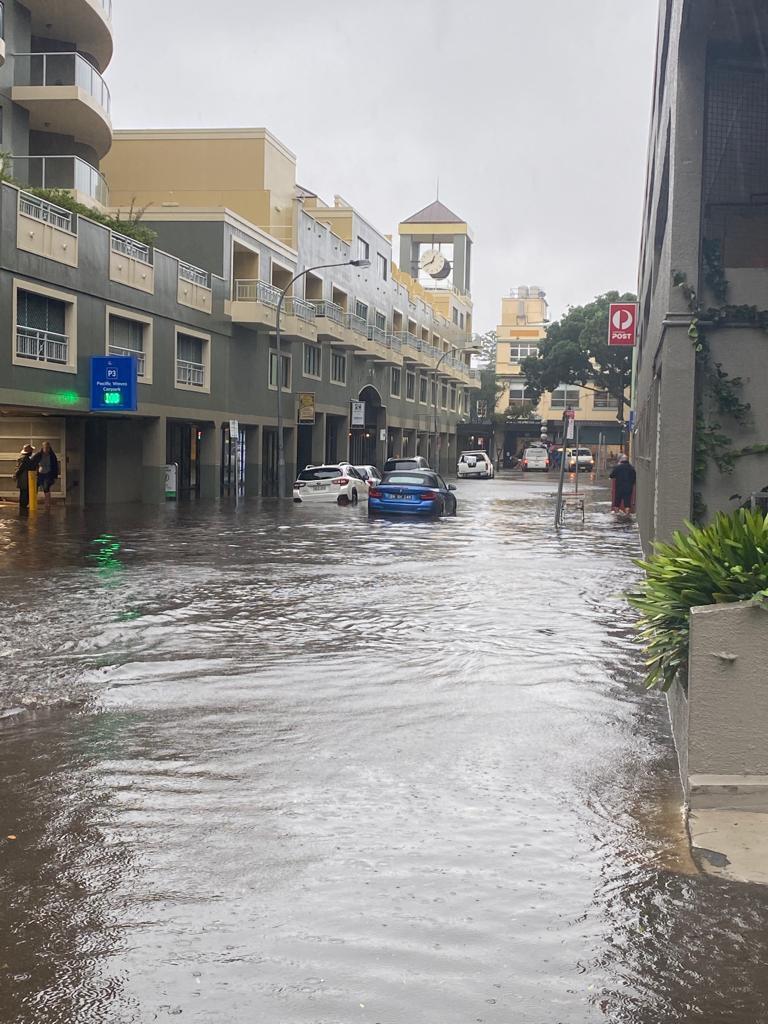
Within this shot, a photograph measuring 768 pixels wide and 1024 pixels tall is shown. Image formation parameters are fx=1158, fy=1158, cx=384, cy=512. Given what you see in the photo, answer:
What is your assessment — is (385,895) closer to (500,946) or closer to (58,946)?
(500,946)

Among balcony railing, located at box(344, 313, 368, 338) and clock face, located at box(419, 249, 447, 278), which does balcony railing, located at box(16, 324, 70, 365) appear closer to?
balcony railing, located at box(344, 313, 368, 338)

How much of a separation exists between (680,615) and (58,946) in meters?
3.91

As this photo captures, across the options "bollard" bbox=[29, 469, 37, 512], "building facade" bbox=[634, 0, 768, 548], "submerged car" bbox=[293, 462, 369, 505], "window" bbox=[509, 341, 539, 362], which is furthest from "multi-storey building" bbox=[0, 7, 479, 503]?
"window" bbox=[509, 341, 539, 362]

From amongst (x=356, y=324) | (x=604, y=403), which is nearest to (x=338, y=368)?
(x=356, y=324)

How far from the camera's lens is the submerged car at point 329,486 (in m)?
37.3

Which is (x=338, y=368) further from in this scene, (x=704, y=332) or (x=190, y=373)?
(x=704, y=332)

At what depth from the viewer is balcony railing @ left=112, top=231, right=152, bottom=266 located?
33.7 m

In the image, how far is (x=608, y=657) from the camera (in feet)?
35.2

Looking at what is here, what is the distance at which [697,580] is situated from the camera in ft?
21.6

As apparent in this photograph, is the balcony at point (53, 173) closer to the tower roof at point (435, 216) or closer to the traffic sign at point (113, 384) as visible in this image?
the traffic sign at point (113, 384)

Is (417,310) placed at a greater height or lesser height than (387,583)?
greater

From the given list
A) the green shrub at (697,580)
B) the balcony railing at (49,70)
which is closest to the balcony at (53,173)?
the balcony railing at (49,70)

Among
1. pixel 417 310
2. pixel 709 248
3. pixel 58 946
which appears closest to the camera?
pixel 58 946

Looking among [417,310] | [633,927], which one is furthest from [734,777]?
[417,310]
